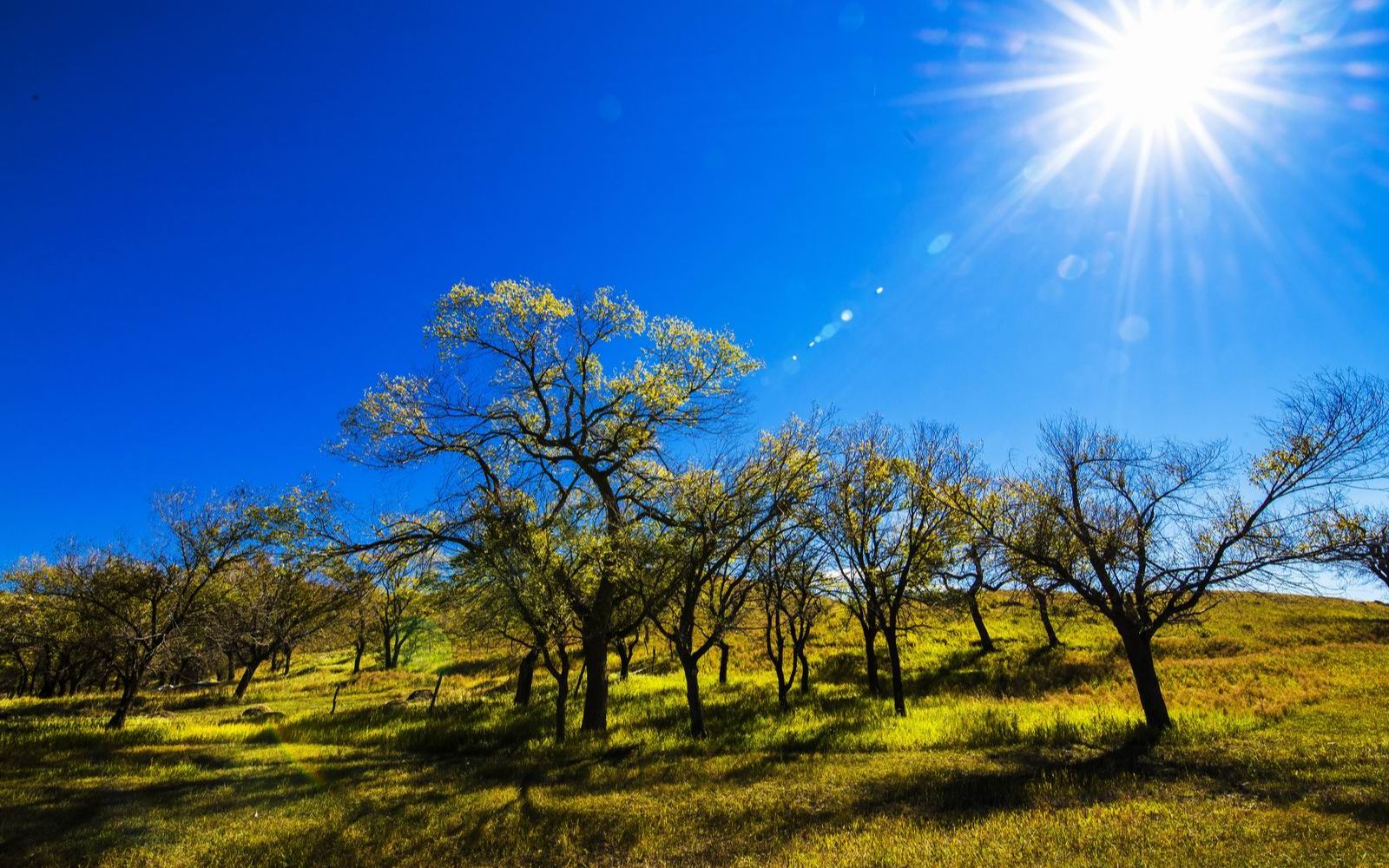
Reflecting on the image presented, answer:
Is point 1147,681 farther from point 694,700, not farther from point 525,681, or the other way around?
point 525,681

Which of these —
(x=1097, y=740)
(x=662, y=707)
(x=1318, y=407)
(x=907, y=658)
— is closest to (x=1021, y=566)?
(x=1097, y=740)

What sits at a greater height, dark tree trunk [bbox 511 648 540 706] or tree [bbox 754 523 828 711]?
tree [bbox 754 523 828 711]

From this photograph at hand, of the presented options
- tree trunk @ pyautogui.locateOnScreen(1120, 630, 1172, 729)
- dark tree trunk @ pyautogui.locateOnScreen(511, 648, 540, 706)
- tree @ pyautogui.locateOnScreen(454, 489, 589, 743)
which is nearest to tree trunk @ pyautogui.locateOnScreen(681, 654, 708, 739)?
tree @ pyautogui.locateOnScreen(454, 489, 589, 743)

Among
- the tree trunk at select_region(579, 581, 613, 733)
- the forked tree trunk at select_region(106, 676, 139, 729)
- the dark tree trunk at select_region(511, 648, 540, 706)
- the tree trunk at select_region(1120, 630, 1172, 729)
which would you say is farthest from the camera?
the dark tree trunk at select_region(511, 648, 540, 706)

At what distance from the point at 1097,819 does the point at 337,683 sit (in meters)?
44.0

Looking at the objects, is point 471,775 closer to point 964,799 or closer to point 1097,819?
point 964,799

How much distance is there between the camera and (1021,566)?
598 inches

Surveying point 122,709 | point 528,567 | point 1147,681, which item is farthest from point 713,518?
point 122,709

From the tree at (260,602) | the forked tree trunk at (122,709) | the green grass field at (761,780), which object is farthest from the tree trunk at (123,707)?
the tree at (260,602)

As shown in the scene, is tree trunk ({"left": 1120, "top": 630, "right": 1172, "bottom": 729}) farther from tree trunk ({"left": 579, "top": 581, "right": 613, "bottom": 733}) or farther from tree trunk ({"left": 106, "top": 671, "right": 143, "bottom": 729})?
tree trunk ({"left": 106, "top": 671, "right": 143, "bottom": 729})

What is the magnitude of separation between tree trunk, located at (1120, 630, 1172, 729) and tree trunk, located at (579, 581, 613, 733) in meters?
13.4

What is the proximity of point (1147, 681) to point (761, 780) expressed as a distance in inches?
420

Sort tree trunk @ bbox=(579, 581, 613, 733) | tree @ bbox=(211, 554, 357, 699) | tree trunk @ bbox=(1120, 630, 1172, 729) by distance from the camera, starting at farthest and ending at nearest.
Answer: tree @ bbox=(211, 554, 357, 699) → tree trunk @ bbox=(579, 581, 613, 733) → tree trunk @ bbox=(1120, 630, 1172, 729)

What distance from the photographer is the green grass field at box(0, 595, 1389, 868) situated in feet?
24.1
